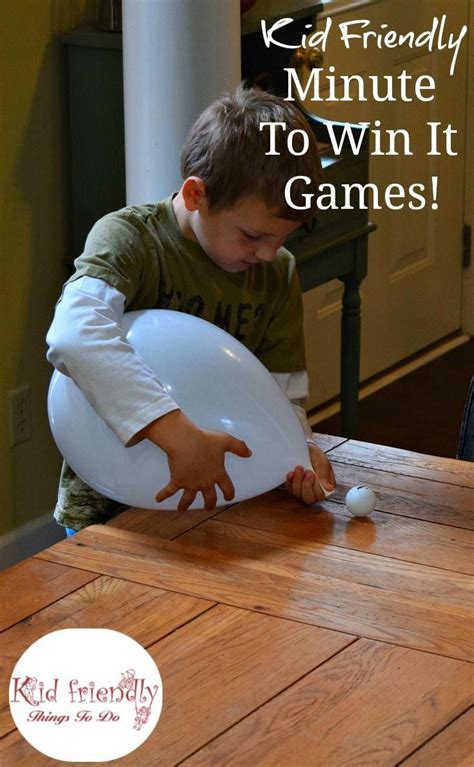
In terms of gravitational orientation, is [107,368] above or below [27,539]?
above

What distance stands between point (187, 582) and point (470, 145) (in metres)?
3.03

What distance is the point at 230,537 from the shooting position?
1435mm

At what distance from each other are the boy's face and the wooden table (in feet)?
1.02

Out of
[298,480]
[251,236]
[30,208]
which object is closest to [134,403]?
[298,480]

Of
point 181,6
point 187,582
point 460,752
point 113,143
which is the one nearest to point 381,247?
point 113,143

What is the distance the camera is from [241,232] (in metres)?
1.64

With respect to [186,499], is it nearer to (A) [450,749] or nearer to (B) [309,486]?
(B) [309,486]

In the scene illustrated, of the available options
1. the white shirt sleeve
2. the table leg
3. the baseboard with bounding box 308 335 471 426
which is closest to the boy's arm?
the white shirt sleeve

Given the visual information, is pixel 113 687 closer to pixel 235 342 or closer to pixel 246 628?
pixel 246 628

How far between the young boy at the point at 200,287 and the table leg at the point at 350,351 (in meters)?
1.16

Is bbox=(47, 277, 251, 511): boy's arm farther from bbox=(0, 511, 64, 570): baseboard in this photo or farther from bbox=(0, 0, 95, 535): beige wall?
bbox=(0, 511, 64, 570): baseboard

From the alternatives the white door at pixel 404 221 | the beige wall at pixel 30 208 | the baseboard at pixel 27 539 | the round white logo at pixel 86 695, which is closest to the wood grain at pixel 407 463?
the round white logo at pixel 86 695

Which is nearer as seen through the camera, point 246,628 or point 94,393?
point 246,628

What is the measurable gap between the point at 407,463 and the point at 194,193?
447mm
